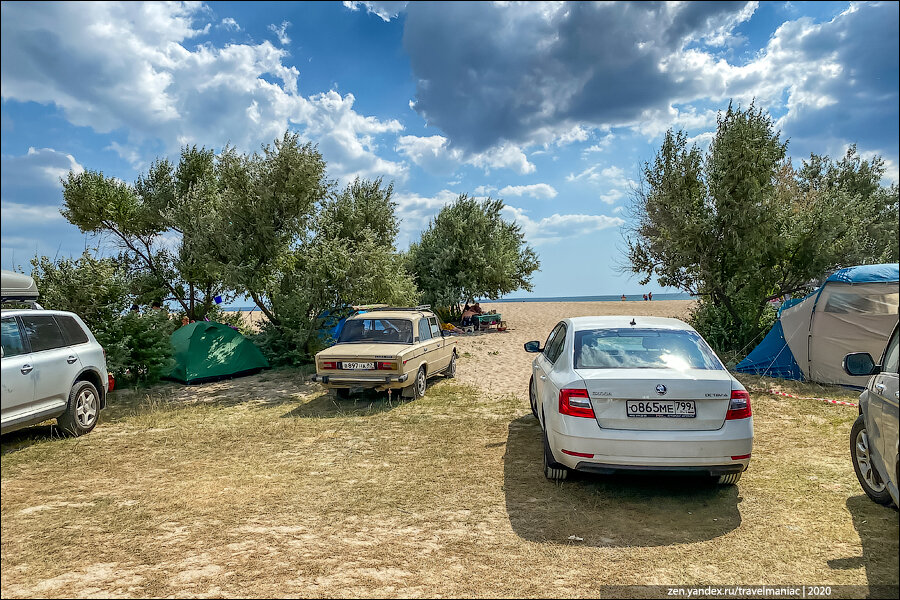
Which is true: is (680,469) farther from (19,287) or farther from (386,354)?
(19,287)

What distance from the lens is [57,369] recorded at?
7.62 metres

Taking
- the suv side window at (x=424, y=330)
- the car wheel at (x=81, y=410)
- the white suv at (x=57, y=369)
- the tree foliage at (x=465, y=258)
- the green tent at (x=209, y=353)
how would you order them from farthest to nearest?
the tree foliage at (x=465, y=258) < the green tent at (x=209, y=353) < the suv side window at (x=424, y=330) < the car wheel at (x=81, y=410) < the white suv at (x=57, y=369)

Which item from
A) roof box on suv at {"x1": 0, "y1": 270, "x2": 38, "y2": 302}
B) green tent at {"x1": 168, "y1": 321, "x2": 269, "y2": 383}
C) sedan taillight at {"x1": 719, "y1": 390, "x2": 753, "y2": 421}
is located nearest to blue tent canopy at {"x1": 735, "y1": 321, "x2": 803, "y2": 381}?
sedan taillight at {"x1": 719, "y1": 390, "x2": 753, "y2": 421}

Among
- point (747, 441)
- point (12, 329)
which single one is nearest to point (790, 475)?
point (747, 441)

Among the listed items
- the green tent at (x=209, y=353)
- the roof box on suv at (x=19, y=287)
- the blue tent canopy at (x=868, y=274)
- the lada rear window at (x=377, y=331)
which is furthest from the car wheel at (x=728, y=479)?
the green tent at (x=209, y=353)

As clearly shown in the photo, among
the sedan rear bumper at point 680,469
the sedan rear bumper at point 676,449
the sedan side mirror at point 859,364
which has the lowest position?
the sedan rear bumper at point 680,469

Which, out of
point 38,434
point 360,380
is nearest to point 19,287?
point 38,434

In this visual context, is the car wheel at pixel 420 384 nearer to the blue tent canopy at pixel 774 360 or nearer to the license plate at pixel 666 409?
the license plate at pixel 666 409

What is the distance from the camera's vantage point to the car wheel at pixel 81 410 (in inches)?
315

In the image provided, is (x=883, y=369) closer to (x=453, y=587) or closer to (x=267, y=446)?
(x=453, y=587)

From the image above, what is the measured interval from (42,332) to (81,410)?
1654 mm

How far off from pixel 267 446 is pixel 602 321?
487 centimetres

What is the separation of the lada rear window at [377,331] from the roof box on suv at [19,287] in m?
5.15

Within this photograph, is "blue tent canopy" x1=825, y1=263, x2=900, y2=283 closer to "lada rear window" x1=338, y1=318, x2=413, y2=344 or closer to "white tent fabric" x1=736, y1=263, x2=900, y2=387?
"white tent fabric" x1=736, y1=263, x2=900, y2=387
